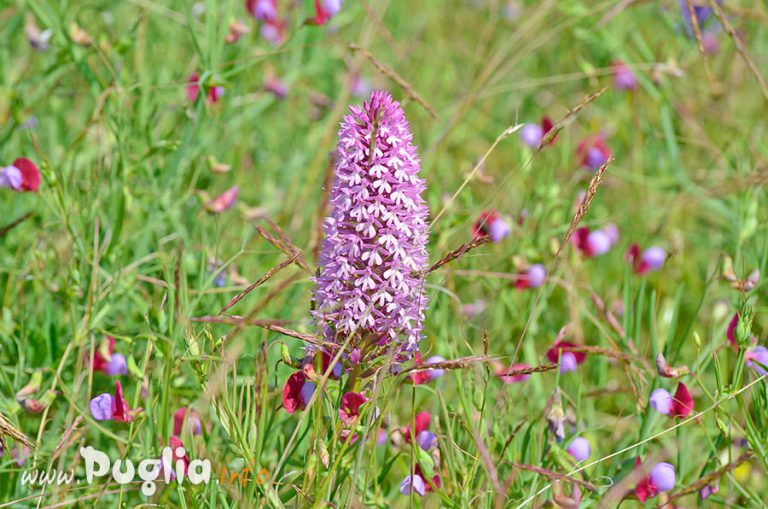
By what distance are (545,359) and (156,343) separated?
820 mm

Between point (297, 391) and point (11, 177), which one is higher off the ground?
point (11, 177)

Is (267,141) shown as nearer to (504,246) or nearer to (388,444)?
(504,246)

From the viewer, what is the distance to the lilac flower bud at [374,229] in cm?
124

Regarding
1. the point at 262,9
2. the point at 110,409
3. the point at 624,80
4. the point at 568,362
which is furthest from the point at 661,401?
the point at 624,80

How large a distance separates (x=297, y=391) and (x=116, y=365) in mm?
453

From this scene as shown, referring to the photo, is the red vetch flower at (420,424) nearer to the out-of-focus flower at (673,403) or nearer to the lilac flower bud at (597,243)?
the out-of-focus flower at (673,403)

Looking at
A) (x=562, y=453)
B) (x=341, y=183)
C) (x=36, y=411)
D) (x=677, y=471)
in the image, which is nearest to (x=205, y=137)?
(x=36, y=411)

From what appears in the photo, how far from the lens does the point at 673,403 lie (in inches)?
60.3

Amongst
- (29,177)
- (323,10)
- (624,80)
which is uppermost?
(323,10)

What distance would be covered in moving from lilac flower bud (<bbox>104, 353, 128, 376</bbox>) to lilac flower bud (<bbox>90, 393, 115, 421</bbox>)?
192 millimetres

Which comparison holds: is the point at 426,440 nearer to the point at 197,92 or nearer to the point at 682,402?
the point at 682,402

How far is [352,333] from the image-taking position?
122cm

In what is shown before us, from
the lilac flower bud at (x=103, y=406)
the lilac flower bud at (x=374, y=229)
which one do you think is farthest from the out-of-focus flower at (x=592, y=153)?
the lilac flower bud at (x=103, y=406)

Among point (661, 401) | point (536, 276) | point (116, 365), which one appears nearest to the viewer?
point (661, 401)
